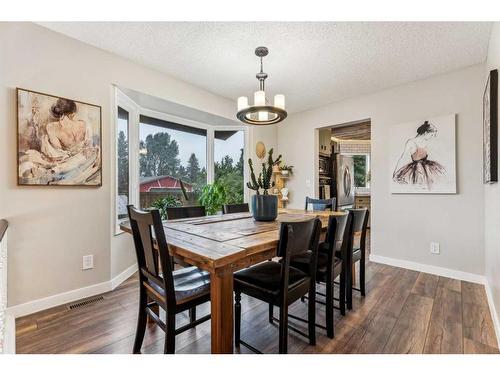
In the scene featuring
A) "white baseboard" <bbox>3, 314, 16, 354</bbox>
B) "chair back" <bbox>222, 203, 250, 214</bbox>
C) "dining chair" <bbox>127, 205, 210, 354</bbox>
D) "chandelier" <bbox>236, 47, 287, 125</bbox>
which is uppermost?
"chandelier" <bbox>236, 47, 287, 125</bbox>

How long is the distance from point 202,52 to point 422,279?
3.52m

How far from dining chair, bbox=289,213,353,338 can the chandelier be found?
1.06 m

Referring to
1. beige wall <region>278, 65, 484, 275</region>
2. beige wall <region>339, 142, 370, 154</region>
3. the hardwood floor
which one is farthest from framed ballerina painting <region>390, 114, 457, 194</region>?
beige wall <region>339, 142, 370, 154</region>

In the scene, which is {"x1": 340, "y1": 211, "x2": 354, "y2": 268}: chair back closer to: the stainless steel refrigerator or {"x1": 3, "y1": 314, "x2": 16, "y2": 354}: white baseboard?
{"x1": 3, "y1": 314, "x2": 16, "y2": 354}: white baseboard

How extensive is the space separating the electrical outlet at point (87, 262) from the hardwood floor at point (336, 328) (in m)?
0.32

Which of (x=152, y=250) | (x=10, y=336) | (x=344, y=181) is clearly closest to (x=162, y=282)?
(x=152, y=250)

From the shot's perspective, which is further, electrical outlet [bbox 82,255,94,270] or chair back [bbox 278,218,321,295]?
electrical outlet [bbox 82,255,94,270]

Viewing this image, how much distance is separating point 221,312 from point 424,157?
10.3 ft

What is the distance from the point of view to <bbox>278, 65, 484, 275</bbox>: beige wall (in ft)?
9.02

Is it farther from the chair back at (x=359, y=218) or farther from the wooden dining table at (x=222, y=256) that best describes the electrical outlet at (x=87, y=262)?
the chair back at (x=359, y=218)

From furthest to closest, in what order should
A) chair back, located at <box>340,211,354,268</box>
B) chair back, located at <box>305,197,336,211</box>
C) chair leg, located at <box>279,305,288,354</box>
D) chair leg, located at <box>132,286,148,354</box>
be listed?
chair back, located at <box>305,197,336,211</box>, chair back, located at <box>340,211,354,268</box>, chair leg, located at <box>132,286,148,354</box>, chair leg, located at <box>279,305,288,354</box>

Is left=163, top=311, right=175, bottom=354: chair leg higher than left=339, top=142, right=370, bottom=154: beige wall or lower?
lower
